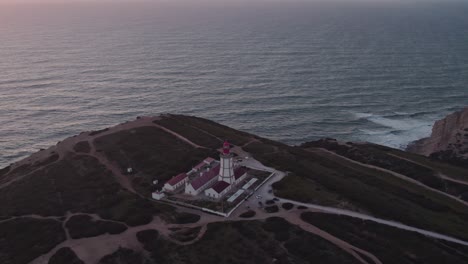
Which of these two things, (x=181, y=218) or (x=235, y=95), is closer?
(x=181, y=218)

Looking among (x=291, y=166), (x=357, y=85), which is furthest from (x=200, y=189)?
(x=357, y=85)

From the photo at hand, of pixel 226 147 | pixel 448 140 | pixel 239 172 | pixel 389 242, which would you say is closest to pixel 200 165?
pixel 239 172

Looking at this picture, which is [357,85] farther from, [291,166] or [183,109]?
[291,166]

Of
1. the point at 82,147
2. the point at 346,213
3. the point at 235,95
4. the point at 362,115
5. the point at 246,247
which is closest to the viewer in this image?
the point at 246,247

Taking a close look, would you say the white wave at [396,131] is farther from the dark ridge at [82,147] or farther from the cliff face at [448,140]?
the dark ridge at [82,147]

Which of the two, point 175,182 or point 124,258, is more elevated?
point 175,182

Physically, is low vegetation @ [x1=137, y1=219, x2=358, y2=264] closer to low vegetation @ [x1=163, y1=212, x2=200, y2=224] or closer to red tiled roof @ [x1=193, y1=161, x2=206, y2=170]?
low vegetation @ [x1=163, y1=212, x2=200, y2=224]

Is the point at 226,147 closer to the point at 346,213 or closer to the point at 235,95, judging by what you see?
the point at 346,213
